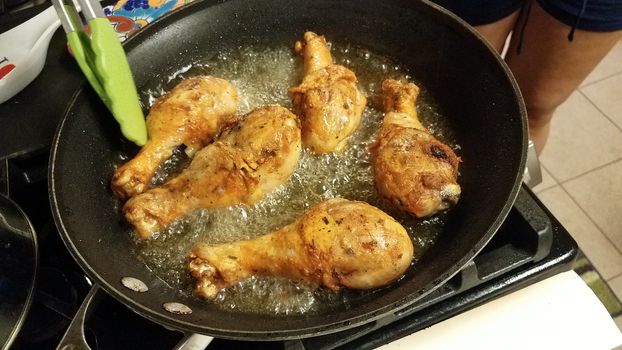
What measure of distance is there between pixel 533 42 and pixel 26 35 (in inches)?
49.9

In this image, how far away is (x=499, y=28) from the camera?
1353 millimetres

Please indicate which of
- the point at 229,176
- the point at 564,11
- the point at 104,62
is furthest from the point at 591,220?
the point at 104,62

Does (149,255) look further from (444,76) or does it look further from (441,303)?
(444,76)

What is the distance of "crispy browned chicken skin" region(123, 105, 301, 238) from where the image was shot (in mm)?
906

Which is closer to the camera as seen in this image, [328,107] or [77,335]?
[77,335]

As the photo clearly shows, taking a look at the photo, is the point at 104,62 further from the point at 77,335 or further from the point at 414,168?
the point at 414,168

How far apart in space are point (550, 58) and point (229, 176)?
2.98 ft

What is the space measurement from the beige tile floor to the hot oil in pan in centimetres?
105

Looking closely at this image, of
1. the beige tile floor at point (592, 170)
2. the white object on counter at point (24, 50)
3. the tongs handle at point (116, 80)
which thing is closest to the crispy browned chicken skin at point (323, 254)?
the tongs handle at point (116, 80)

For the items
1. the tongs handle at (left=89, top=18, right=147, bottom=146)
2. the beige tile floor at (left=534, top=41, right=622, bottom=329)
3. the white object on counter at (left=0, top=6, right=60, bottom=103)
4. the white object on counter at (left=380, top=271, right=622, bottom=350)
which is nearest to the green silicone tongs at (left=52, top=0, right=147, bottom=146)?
the tongs handle at (left=89, top=18, right=147, bottom=146)

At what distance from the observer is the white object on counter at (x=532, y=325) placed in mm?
853

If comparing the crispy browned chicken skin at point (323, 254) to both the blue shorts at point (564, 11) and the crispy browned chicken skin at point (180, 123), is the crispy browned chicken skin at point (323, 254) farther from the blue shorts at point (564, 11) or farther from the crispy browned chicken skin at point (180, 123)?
the blue shorts at point (564, 11)

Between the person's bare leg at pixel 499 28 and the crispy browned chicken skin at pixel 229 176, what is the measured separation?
695 millimetres

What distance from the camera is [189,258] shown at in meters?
0.84
